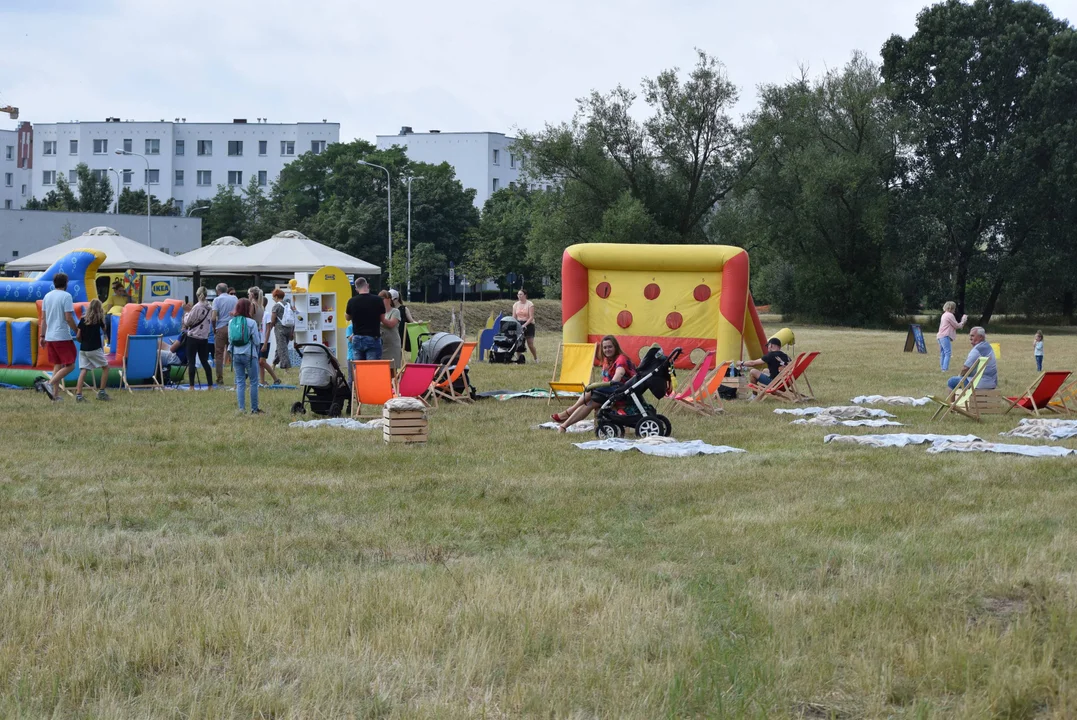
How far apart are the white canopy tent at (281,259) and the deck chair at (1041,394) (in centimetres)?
1613

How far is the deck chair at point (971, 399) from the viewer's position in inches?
549

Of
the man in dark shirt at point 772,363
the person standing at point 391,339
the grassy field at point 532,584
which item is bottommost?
the grassy field at point 532,584

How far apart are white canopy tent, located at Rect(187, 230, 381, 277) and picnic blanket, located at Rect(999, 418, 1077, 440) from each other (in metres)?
17.1

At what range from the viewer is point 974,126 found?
50750mm

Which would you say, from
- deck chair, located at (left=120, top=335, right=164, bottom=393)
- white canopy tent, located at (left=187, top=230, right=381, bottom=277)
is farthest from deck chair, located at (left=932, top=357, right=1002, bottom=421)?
white canopy tent, located at (left=187, top=230, right=381, bottom=277)

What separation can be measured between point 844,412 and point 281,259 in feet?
52.8

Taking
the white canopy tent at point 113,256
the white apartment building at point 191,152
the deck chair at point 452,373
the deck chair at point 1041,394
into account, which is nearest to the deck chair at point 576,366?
the deck chair at point 452,373

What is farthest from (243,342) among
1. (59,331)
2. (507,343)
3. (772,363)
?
(507,343)

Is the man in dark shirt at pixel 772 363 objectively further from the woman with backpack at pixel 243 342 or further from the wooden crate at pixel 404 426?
the woman with backpack at pixel 243 342

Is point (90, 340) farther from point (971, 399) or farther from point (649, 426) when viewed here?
point (971, 399)

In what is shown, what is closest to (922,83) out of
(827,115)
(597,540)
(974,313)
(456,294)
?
(827,115)

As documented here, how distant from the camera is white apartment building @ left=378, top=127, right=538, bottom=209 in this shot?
312ft

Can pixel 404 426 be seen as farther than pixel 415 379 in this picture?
No

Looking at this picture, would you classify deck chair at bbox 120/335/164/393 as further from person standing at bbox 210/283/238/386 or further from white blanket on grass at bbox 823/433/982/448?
white blanket on grass at bbox 823/433/982/448
